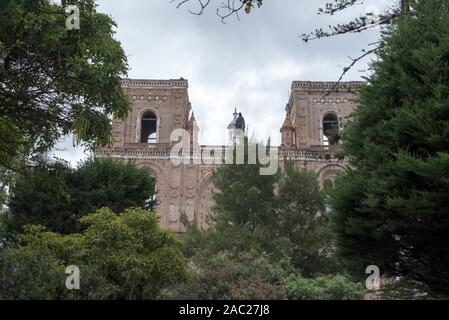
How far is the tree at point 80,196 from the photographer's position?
2062cm

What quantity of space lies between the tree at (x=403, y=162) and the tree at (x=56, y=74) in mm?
4519

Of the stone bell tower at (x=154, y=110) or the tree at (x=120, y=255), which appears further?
the stone bell tower at (x=154, y=110)

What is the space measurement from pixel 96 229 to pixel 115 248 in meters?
0.81

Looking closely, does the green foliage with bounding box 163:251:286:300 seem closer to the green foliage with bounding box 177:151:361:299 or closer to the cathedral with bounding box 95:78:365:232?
the green foliage with bounding box 177:151:361:299

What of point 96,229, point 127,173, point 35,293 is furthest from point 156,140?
point 35,293

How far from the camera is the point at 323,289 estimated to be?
52.0 feet

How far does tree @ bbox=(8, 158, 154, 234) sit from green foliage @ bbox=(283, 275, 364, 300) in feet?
27.7

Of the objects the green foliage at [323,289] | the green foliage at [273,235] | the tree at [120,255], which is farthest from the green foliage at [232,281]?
the tree at [120,255]

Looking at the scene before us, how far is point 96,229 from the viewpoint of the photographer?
14.2m

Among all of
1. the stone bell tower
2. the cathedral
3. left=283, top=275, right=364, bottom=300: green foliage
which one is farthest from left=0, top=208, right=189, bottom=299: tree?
the stone bell tower

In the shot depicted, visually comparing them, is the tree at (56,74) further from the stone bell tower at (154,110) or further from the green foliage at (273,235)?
the stone bell tower at (154,110)

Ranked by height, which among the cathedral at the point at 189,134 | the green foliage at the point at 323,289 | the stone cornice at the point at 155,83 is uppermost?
the stone cornice at the point at 155,83

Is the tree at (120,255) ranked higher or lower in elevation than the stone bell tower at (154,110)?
lower
